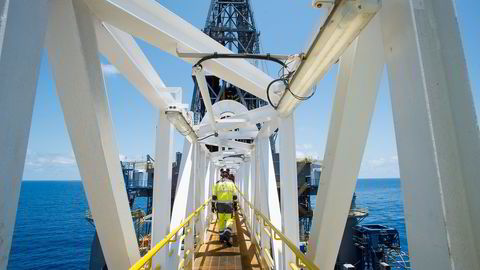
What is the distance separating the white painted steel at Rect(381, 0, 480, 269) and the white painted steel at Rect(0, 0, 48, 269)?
1429mm

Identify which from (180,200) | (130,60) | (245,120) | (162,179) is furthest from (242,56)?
(180,200)

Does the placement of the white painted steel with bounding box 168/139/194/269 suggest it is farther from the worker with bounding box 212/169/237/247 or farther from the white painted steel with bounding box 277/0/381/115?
the white painted steel with bounding box 277/0/381/115

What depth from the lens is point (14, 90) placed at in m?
1.02

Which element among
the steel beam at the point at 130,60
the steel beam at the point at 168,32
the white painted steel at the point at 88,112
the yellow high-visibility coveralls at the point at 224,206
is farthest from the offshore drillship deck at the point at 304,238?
the white painted steel at the point at 88,112

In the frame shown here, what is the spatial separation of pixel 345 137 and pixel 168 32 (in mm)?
1601

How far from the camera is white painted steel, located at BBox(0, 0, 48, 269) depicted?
38.2 inches

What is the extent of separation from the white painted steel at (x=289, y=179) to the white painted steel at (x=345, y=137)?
1.41 meters

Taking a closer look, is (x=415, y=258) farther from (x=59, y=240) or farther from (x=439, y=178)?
(x=59, y=240)

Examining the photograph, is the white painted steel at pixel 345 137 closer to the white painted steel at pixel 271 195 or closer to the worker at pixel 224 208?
the white painted steel at pixel 271 195

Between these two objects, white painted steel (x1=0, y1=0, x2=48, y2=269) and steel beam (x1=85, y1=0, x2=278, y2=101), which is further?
steel beam (x1=85, y1=0, x2=278, y2=101)

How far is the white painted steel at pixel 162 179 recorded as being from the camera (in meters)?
3.71

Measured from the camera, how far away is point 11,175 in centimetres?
103

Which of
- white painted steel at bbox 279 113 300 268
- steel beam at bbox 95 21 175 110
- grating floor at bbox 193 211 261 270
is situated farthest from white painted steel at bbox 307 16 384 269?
grating floor at bbox 193 211 261 270

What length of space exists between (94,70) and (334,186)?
1.75 m
